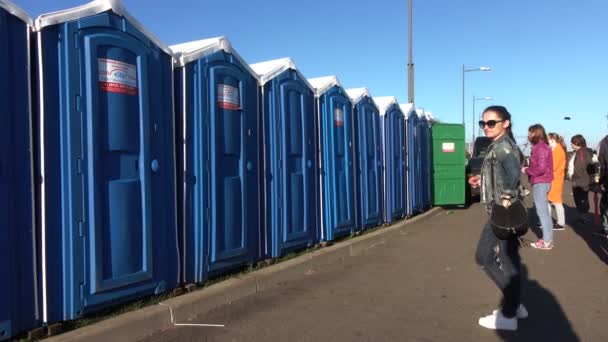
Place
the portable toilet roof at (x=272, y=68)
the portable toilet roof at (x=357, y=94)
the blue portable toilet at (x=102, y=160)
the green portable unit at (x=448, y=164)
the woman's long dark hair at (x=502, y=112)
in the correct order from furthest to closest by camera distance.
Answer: the green portable unit at (x=448, y=164)
the portable toilet roof at (x=357, y=94)
the portable toilet roof at (x=272, y=68)
the woman's long dark hair at (x=502, y=112)
the blue portable toilet at (x=102, y=160)

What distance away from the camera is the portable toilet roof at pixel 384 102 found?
982 centimetres

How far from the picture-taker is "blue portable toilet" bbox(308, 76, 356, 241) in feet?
25.1

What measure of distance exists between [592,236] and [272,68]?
634cm

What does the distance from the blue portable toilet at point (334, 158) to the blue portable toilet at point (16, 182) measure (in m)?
4.42

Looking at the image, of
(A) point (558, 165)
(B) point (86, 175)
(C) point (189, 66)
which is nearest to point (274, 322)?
(B) point (86, 175)

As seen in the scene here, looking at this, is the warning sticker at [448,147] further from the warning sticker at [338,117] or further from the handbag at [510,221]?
the handbag at [510,221]

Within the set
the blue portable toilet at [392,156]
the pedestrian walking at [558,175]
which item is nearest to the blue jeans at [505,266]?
the blue portable toilet at [392,156]

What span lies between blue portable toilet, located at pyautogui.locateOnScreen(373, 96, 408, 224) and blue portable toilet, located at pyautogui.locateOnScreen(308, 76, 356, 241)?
157 cm

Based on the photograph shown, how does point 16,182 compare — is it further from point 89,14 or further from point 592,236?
point 592,236

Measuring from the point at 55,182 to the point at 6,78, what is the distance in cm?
77

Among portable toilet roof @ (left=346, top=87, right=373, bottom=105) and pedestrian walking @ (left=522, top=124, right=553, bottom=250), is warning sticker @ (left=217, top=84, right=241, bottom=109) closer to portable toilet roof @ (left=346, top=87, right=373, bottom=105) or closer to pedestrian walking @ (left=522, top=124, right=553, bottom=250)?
portable toilet roof @ (left=346, top=87, right=373, bottom=105)

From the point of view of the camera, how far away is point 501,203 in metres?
4.32

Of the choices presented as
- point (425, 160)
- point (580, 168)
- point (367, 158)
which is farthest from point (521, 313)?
point (425, 160)

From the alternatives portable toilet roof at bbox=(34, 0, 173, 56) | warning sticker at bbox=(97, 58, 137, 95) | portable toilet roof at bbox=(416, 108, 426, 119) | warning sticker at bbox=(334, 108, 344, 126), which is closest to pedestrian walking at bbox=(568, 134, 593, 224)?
portable toilet roof at bbox=(416, 108, 426, 119)
